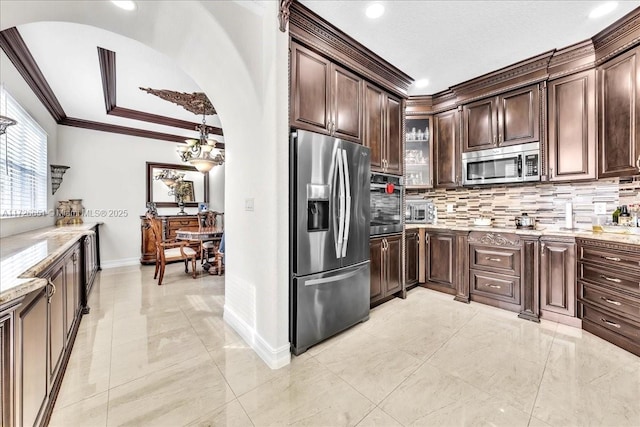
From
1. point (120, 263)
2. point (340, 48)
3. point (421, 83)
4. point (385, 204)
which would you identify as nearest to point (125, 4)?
point (340, 48)

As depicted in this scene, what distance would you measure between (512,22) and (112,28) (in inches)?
124

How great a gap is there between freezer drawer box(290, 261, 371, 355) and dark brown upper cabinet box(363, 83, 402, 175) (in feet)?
4.04

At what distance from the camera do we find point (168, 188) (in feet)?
18.4

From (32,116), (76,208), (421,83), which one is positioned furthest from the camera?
(76,208)

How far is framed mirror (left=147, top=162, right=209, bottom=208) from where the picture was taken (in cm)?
541

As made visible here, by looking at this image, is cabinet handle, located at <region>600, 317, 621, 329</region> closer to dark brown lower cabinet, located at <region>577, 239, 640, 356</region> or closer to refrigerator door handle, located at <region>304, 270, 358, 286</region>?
dark brown lower cabinet, located at <region>577, 239, 640, 356</region>

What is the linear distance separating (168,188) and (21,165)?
2.65m

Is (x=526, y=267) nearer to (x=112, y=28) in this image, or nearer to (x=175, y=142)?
(x=112, y=28)

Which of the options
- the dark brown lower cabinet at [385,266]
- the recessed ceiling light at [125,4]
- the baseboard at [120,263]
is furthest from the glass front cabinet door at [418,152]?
the baseboard at [120,263]

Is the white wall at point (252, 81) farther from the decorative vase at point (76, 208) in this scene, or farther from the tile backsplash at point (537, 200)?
the decorative vase at point (76, 208)

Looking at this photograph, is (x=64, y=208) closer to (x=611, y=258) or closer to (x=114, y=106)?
(x=114, y=106)

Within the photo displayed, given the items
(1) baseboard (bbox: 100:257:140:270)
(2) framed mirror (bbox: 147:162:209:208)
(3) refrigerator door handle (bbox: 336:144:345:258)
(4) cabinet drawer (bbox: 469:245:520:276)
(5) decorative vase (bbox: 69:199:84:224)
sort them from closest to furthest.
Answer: (3) refrigerator door handle (bbox: 336:144:345:258), (4) cabinet drawer (bbox: 469:245:520:276), (5) decorative vase (bbox: 69:199:84:224), (1) baseboard (bbox: 100:257:140:270), (2) framed mirror (bbox: 147:162:209:208)

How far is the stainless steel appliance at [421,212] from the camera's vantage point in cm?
395

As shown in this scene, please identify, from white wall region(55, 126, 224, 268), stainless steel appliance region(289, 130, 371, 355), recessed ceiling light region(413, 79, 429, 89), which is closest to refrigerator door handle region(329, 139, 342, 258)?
stainless steel appliance region(289, 130, 371, 355)
